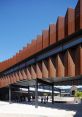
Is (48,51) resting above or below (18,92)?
above

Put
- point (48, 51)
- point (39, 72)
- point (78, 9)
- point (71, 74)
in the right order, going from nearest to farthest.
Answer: point (78, 9) → point (71, 74) → point (48, 51) → point (39, 72)

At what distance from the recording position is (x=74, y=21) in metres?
29.6

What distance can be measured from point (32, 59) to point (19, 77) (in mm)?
7690

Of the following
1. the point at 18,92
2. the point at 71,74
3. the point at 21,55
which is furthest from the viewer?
the point at 18,92

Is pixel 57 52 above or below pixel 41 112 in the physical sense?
above

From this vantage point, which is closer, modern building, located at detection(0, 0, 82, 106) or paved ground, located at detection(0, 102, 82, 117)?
modern building, located at detection(0, 0, 82, 106)

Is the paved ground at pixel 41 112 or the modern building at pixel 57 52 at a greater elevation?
the modern building at pixel 57 52

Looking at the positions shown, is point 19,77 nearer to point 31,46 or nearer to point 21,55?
point 21,55

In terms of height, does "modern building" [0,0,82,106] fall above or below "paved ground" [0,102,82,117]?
above

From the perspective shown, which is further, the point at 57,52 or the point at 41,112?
the point at 57,52

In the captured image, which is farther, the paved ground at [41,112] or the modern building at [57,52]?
the paved ground at [41,112]

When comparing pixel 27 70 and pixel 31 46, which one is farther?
pixel 27 70

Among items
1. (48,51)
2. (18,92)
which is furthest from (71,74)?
(18,92)

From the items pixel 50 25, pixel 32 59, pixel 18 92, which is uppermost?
pixel 50 25
